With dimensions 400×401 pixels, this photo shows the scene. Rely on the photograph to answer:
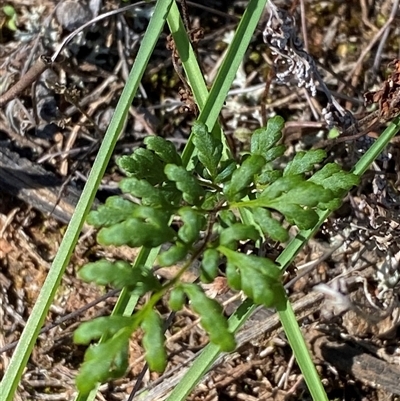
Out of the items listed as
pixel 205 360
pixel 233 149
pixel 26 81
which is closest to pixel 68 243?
pixel 205 360

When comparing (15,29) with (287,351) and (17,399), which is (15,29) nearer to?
(17,399)

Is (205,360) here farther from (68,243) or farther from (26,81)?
(26,81)

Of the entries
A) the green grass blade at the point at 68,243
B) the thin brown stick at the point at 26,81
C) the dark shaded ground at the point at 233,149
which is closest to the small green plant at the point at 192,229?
the green grass blade at the point at 68,243

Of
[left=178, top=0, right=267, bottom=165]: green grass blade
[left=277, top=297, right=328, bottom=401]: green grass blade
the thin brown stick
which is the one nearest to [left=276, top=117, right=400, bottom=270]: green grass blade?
[left=277, top=297, right=328, bottom=401]: green grass blade

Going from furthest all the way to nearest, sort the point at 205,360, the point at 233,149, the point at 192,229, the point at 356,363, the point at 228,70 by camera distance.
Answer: the point at 233,149 → the point at 356,363 → the point at 228,70 → the point at 205,360 → the point at 192,229

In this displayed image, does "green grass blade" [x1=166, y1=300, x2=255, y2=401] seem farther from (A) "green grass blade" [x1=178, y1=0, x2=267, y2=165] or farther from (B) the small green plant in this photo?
(A) "green grass blade" [x1=178, y1=0, x2=267, y2=165]
